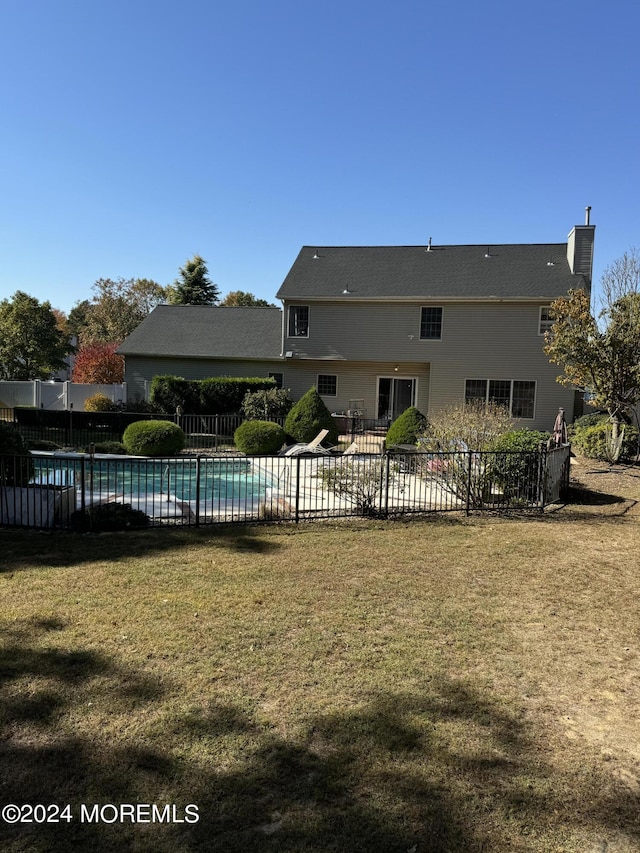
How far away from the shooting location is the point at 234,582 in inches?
221

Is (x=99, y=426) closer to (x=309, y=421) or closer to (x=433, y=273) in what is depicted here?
(x=309, y=421)

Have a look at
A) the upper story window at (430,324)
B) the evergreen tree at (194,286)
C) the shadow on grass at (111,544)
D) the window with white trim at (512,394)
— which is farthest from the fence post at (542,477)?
the evergreen tree at (194,286)

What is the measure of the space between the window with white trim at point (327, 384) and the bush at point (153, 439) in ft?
33.4

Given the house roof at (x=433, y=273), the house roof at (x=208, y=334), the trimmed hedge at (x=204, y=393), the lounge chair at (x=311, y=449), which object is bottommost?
the lounge chair at (x=311, y=449)

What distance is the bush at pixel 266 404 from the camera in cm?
2114

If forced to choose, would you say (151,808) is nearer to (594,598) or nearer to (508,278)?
(594,598)

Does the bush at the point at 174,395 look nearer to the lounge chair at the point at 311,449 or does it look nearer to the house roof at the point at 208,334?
the house roof at the point at 208,334

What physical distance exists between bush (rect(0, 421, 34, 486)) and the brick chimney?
22386 millimetres

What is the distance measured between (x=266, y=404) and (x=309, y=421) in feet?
13.6

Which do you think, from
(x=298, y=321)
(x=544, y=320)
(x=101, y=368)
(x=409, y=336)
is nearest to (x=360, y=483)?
(x=409, y=336)

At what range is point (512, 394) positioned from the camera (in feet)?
74.5

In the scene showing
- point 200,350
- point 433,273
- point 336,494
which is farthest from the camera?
point 200,350

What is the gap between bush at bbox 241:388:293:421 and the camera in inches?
832

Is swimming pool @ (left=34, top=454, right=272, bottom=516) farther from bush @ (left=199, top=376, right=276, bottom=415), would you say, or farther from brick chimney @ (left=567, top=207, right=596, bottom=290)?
brick chimney @ (left=567, top=207, right=596, bottom=290)
